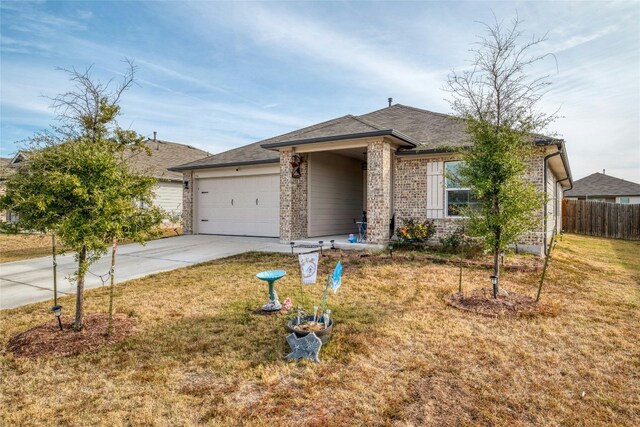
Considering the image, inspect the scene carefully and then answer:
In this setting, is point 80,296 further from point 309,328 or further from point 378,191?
point 378,191

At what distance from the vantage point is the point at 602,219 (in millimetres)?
18016

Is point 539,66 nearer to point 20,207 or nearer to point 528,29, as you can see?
point 528,29

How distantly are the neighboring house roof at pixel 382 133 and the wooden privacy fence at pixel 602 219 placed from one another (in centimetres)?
1155

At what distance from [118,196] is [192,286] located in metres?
2.90

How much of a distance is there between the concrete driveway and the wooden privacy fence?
54.7 ft

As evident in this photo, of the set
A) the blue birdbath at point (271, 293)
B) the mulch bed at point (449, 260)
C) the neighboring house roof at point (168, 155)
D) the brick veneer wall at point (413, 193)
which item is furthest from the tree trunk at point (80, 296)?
the neighboring house roof at point (168, 155)

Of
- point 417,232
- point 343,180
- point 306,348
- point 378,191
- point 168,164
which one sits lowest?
point 306,348

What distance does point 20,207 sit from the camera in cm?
395

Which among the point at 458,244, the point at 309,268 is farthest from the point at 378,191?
the point at 309,268

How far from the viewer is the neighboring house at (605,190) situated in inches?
1074

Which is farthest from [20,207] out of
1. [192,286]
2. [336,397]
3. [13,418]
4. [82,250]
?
[336,397]

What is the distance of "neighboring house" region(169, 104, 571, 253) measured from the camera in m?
9.87

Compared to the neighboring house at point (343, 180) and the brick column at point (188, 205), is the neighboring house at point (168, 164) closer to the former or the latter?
the brick column at point (188, 205)

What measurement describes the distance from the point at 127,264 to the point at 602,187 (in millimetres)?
34750
